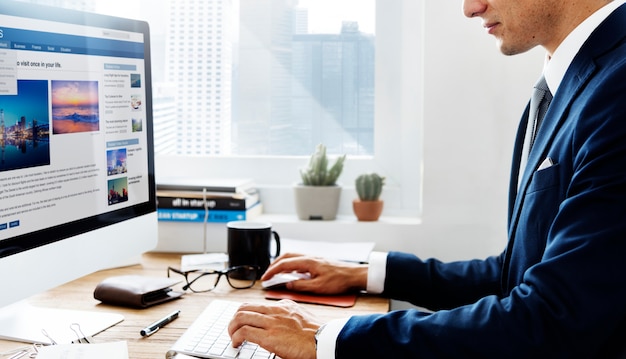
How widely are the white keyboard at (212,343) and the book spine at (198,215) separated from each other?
0.62m

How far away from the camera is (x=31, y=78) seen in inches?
46.5

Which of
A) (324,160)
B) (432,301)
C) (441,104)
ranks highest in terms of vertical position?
(441,104)

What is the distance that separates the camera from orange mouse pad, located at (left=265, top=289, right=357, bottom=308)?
1475 mm

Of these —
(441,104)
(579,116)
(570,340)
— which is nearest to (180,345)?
(570,340)

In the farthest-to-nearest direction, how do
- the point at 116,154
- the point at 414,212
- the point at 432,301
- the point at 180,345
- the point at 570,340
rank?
the point at 414,212 → the point at 432,301 → the point at 116,154 → the point at 180,345 → the point at 570,340

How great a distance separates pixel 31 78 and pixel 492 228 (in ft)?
4.14

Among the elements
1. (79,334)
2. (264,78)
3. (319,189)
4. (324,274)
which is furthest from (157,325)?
(264,78)

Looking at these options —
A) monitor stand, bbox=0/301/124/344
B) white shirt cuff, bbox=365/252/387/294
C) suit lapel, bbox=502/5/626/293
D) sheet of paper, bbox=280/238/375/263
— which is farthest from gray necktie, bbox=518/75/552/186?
monitor stand, bbox=0/301/124/344

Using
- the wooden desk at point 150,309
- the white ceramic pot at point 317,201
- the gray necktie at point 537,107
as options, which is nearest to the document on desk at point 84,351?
the wooden desk at point 150,309

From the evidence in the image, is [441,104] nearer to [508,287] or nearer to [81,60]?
[508,287]

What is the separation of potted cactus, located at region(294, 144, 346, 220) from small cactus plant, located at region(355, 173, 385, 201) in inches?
2.4

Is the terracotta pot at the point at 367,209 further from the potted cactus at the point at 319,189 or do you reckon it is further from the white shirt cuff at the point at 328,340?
the white shirt cuff at the point at 328,340

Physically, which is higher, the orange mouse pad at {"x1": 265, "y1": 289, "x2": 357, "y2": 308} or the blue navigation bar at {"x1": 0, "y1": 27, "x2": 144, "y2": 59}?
the blue navigation bar at {"x1": 0, "y1": 27, "x2": 144, "y2": 59}

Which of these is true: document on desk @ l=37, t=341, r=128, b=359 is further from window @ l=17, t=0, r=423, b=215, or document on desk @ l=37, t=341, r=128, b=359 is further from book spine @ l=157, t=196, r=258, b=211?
window @ l=17, t=0, r=423, b=215
